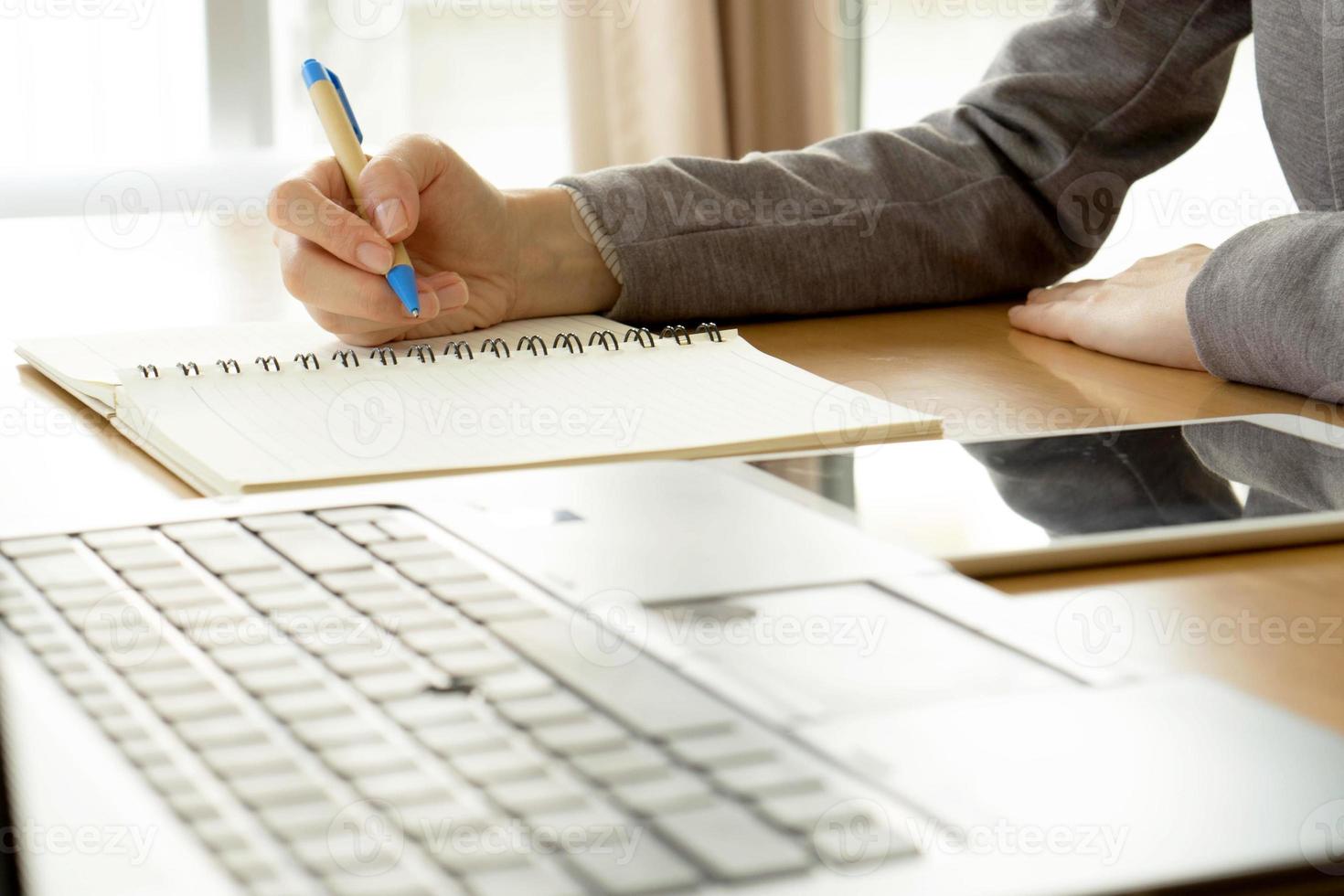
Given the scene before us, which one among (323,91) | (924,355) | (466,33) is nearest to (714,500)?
(924,355)

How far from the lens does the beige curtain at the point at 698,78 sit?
7.72 ft

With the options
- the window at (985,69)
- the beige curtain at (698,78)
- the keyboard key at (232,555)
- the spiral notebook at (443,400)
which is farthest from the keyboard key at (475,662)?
the window at (985,69)

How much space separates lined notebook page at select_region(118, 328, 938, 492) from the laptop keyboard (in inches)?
6.7

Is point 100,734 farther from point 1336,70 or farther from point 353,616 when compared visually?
point 1336,70

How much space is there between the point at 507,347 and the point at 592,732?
572 millimetres

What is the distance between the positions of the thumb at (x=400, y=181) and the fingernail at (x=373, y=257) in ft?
0.05

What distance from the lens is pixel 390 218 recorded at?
0.88m

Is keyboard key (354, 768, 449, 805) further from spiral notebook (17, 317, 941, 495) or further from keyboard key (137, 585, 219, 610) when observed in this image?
spiral notebook (17, 317, 941, 495)

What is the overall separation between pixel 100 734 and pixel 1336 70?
805 mm

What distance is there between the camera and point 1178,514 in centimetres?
52

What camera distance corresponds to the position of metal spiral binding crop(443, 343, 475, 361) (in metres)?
0.84

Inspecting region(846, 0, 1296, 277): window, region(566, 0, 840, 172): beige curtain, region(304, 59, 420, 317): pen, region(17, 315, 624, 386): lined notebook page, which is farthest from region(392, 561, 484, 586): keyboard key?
region(846, 0, 1296, 277): window

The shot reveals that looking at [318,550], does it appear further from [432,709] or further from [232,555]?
[432,709]

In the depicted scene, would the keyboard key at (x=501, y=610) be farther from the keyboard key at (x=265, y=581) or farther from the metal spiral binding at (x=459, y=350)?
the metal spiral binding at (x=459, y=350)
